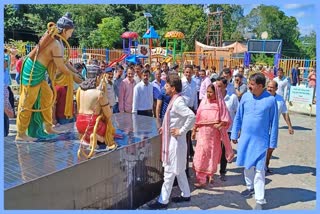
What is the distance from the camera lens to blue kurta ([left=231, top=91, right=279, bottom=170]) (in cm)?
392

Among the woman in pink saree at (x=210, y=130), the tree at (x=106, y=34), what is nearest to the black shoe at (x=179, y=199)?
the woman in pink saree at (x=210, y=130)

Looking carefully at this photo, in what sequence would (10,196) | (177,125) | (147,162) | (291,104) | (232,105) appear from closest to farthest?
(10,196)
(177,125)
(147,162)
(232,105)
(291,104)

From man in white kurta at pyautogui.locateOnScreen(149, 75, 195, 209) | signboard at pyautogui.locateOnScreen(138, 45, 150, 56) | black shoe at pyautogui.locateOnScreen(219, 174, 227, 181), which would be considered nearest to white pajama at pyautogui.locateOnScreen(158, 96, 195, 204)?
man in white kurta at pyautogui.locateOnScreen(149, 75, 195, 209)

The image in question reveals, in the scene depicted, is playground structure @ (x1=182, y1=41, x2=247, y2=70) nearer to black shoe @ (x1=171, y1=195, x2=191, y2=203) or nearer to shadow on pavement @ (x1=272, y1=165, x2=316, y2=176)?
shadow on pavement @ (x1=272, y1=165, x2=316, y2=176)

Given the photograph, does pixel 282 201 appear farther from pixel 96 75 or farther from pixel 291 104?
pixel 291 104

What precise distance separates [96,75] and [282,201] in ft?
8.54

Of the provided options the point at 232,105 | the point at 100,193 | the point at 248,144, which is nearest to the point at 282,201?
the point at 248,144

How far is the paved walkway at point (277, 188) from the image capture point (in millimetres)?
4053

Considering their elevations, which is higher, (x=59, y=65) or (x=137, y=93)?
(x=59, y=65)

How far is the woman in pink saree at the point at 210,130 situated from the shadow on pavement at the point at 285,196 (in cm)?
75

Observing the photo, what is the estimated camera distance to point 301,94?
34.5 feet

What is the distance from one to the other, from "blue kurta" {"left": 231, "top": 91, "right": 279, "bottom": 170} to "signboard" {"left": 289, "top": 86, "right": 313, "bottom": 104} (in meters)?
7.00

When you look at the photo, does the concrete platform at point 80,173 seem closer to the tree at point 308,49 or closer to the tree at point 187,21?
the tree at point 187,21

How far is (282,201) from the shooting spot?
4.20m
